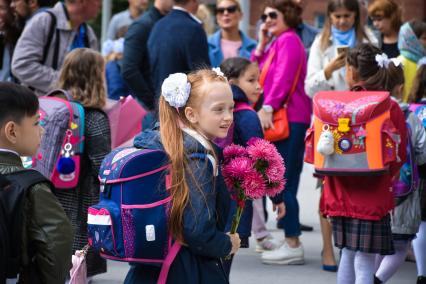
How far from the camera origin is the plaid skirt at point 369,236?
512 cm

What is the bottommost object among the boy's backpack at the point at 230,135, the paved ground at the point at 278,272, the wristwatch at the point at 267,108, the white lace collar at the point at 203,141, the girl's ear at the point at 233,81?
the paved ground at the point at 278,272

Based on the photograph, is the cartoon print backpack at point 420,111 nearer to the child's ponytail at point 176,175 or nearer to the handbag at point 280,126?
the handbag at point 280,126

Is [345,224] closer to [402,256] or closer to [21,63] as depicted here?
[402,256]

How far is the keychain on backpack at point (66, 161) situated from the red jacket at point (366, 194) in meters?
1.54

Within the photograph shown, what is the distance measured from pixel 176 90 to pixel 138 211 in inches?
21.4

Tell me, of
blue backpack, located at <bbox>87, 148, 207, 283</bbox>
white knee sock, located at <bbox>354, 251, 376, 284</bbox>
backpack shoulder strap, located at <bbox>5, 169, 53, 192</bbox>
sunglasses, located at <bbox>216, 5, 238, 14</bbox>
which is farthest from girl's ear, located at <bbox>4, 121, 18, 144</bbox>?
sunglasses, located at <bbox>216, 5, 238, 14</bbox>

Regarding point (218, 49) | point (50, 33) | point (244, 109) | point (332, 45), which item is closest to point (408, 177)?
point (244, 109)

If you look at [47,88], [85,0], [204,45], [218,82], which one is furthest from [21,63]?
[218,82]

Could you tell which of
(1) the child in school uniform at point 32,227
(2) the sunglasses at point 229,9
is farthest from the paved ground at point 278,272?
(1) the child in school uniform at point 32,227

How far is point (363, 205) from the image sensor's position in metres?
5.12

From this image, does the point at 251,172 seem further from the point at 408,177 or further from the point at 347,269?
the point at 408,177

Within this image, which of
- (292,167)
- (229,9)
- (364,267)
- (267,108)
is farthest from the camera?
(229,9)

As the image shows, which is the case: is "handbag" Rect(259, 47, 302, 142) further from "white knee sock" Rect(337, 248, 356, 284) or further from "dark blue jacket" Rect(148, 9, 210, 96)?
"white knee sock" Rect(337, 248, 356, 284)

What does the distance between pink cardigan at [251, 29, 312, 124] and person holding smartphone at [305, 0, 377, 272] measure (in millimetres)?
136
